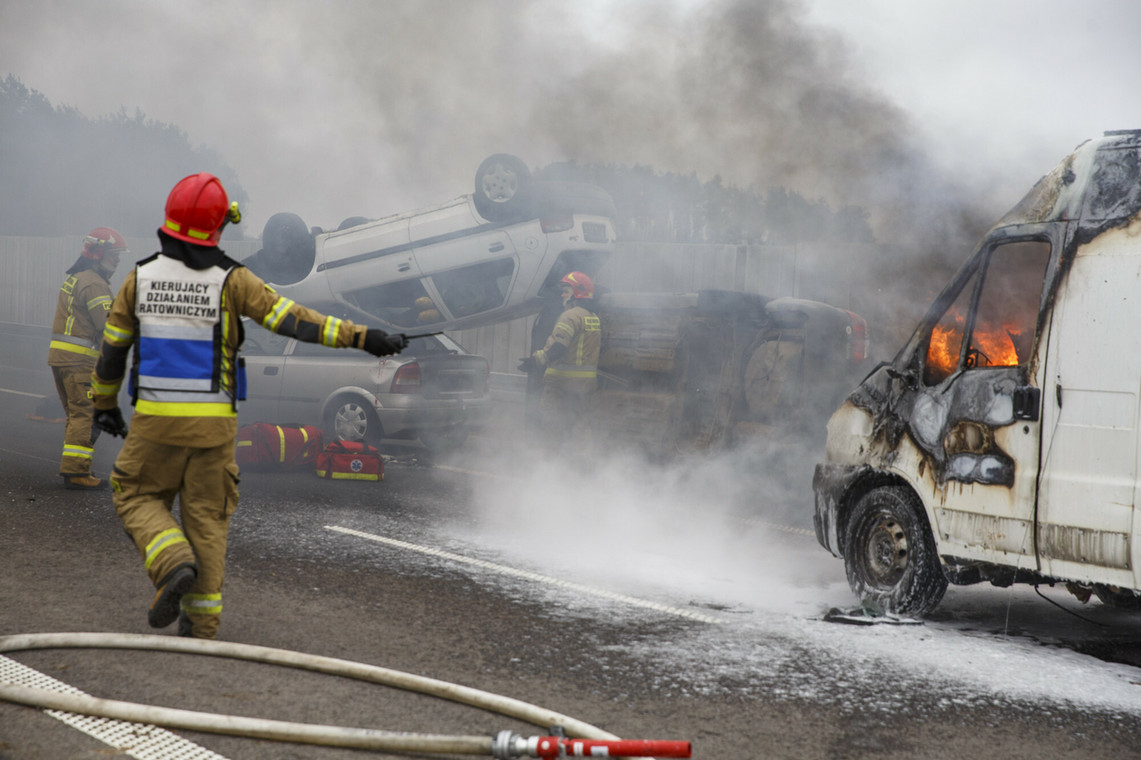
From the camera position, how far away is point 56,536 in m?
6.31

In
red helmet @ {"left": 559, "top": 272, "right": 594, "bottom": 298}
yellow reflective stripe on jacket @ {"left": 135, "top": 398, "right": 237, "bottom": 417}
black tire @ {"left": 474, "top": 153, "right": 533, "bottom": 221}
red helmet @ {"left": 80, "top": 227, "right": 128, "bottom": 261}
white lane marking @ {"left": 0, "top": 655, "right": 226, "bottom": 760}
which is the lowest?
white lane marking @ {"left": 0, "top": 655, "right": 226, "bottom": 760}

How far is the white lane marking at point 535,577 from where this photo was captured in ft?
17.1

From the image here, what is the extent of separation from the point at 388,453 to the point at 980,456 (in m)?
7.71

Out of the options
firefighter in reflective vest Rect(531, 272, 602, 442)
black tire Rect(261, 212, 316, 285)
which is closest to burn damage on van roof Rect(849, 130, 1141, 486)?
firefighter in reflective vest Rect(531, 272, 602, 442)

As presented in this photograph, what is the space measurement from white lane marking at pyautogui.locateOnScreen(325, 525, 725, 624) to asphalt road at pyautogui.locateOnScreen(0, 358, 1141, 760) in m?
0.02

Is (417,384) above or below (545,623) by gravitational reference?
above

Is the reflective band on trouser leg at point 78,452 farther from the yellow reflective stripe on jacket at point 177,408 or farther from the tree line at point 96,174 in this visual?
the tree line at point 96,174

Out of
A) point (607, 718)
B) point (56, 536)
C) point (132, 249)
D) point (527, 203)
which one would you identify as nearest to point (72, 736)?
point (607, 718)

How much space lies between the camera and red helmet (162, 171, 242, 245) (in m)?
4.18

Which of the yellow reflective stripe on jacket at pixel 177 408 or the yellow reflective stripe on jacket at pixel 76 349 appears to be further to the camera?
the yellow reflective stripe on jacket at pixel 76 349

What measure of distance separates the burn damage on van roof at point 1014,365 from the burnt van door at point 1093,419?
0.35ft

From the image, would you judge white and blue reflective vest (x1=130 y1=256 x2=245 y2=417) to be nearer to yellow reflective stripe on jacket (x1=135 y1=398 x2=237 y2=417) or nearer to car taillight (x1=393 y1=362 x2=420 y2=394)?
yellow reflective stripe on jacket (x1=135 y1=398 x2=237 y2=417)

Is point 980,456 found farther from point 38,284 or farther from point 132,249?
point 38,284

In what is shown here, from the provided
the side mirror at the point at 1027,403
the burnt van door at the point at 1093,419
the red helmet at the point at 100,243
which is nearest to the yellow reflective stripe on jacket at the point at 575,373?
the red helmet at the point at 100,243
